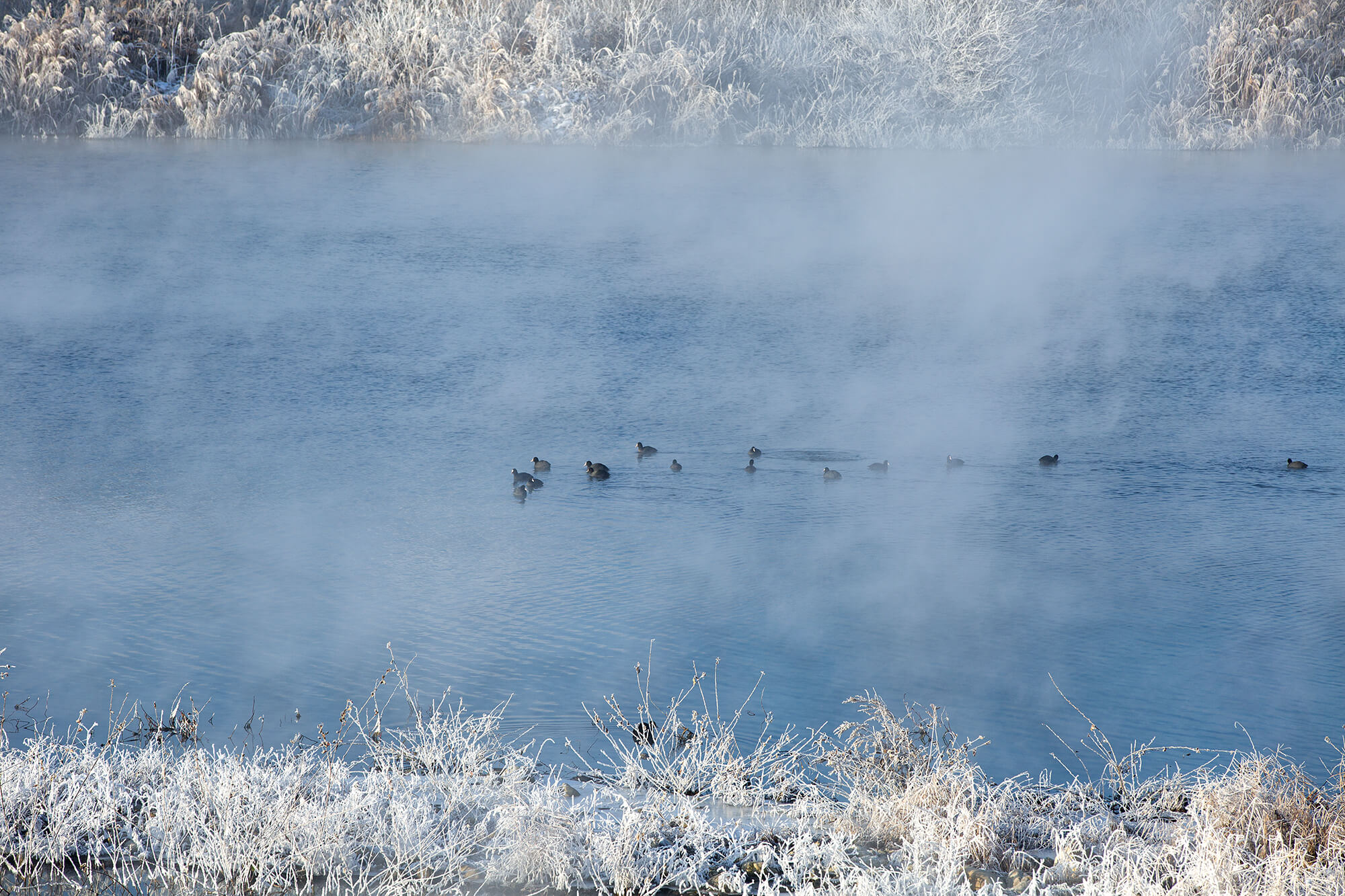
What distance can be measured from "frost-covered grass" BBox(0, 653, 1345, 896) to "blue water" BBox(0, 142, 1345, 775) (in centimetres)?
55

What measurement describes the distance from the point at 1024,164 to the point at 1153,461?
1011 centimetres

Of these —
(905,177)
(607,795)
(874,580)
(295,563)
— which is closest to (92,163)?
(905,177)

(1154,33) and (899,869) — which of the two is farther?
(1154,33)

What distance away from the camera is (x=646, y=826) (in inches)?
145

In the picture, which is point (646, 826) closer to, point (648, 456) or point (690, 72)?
point (648, 456)

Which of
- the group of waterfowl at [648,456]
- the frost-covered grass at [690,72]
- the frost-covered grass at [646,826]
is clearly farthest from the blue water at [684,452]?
the frost-covered grass at [690,72]

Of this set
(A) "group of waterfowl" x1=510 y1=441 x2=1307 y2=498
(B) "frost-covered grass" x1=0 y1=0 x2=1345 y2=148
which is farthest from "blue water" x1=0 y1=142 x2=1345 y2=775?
(B) "frost-covered grass" x1=0 y1=0 x2=1345 y2=148

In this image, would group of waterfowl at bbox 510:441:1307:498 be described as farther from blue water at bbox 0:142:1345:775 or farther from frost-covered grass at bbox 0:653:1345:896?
frost-covered grass at bbox 0:653:1345:896

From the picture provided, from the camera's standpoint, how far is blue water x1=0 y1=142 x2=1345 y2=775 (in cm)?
500

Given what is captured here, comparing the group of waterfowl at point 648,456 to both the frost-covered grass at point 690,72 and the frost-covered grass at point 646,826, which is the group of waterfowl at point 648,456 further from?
the frost-covered grass at point 690,72

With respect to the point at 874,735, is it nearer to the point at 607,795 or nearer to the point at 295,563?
the point at 607,795

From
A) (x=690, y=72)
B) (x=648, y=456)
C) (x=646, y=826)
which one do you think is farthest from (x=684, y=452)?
(x=690, y=72)

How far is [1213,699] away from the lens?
4.77m

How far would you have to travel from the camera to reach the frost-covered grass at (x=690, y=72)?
17641 mm
